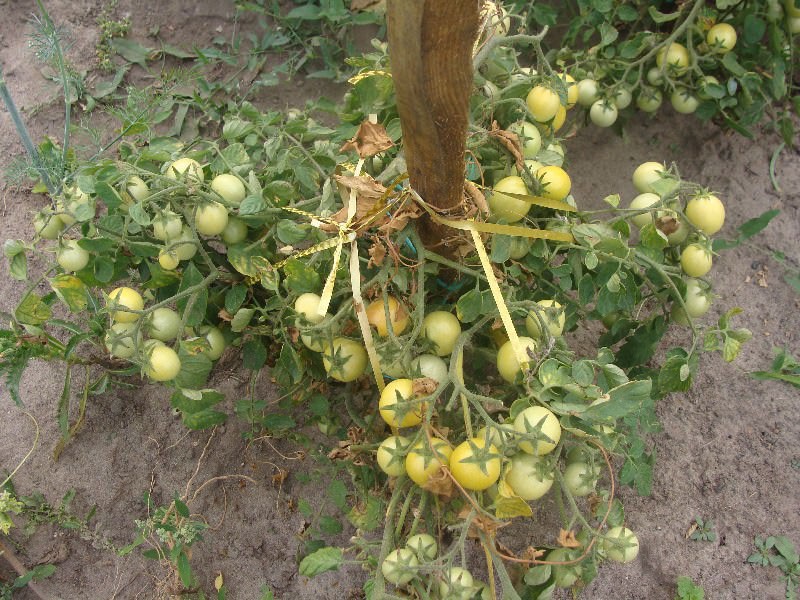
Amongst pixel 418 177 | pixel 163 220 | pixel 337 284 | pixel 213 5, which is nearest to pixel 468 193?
pixel 418 177

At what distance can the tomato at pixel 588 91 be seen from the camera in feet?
6.24

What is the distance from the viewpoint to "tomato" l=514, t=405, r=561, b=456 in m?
1.03

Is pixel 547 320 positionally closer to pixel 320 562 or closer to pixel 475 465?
pixel 475 465

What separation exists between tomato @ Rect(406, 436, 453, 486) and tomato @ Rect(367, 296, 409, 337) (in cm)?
23

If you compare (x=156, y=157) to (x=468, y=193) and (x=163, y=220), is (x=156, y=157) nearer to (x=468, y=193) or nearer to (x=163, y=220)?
(x=163, y=220)

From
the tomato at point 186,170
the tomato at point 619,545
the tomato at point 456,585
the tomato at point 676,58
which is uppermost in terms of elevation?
the tomato at point 186,170

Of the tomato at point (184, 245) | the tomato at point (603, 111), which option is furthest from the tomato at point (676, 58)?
the tomato at point (184, 245)

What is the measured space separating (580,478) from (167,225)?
2.96 ft

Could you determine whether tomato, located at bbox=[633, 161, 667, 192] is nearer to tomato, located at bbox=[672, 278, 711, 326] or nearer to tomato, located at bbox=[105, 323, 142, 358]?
tomato, located at bbox=[672, 278, 711, 326]

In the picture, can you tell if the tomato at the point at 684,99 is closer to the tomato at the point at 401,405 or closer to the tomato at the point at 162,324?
the tomato at the point at 401,405

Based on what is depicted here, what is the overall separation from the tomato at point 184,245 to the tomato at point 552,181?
0.69 metres

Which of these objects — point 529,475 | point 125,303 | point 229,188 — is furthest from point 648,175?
point 125,303

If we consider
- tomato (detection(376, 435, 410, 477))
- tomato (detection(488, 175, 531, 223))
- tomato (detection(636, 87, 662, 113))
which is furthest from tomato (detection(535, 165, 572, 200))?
tomato (detection(636, 87, 662, 113))

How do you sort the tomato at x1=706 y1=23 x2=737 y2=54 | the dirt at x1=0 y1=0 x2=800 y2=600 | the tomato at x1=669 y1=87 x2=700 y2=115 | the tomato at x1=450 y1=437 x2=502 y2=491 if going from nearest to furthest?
the tomato at x1=450 y1=437 x2=502 y2=491, the dirt at x1=0 y1=0 x2=800 y2=600, the tomato at x1=706 y1=23 x2=737 y2=54, the tomato at x1=669 y1=87 x2=700 y2=115
